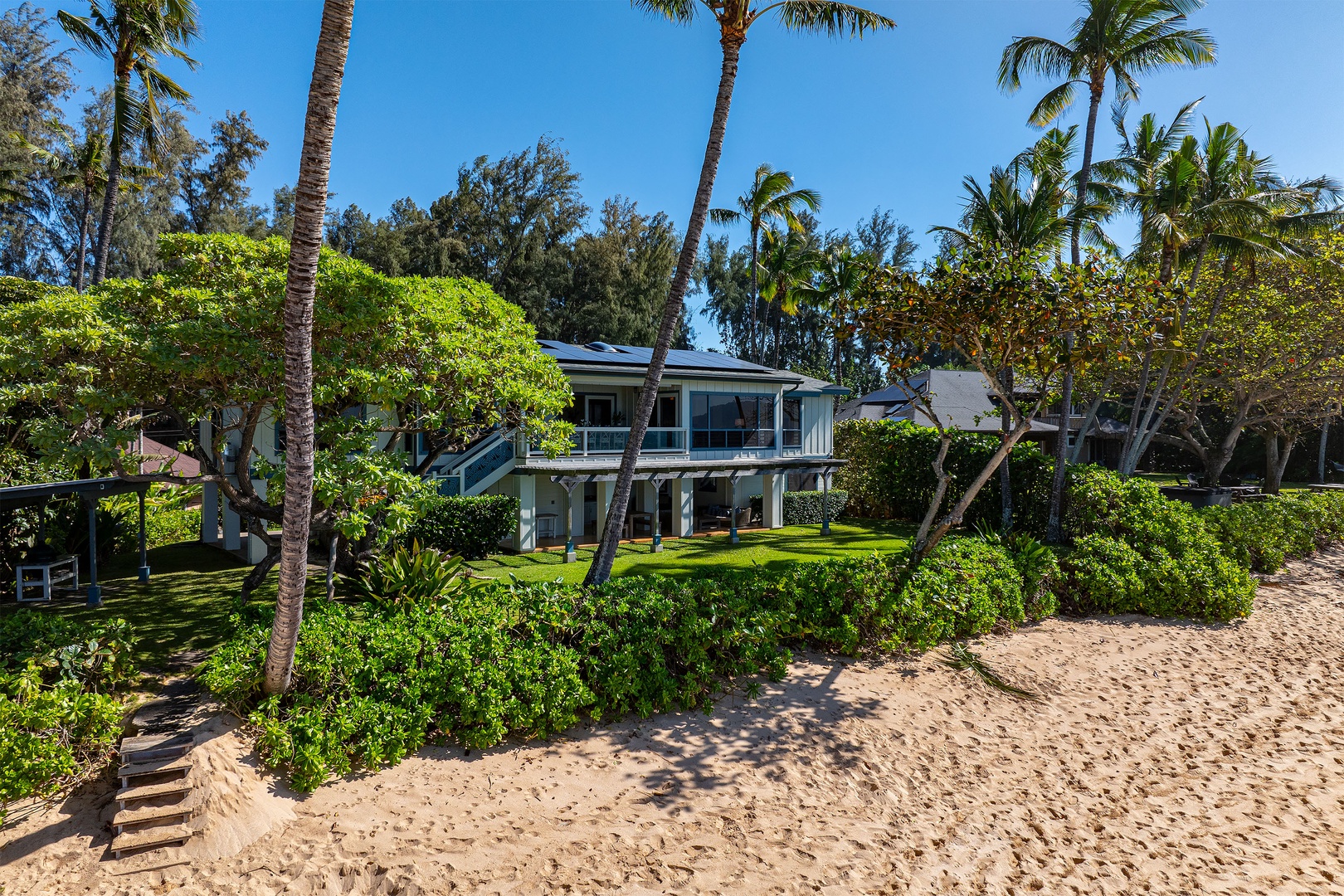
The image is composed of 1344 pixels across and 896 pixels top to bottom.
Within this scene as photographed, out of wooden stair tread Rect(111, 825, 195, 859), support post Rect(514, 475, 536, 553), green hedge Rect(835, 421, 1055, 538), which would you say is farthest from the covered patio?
wooden stair tread Rect(111, 825, 195, 859)

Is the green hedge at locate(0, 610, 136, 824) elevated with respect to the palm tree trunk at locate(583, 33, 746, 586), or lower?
lower

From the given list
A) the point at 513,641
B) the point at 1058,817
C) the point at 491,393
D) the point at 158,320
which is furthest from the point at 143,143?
the point at 1058,817

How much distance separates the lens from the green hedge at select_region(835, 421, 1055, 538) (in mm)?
17750

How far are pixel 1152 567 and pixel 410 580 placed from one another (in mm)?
13309

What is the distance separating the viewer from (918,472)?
74.6 ft

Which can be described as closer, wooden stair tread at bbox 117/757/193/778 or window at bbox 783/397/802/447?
wooden stair tread at bbox 117/757/193/778

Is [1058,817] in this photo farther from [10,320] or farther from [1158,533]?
[10,320]

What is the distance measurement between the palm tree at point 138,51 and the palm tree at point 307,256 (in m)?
11.8

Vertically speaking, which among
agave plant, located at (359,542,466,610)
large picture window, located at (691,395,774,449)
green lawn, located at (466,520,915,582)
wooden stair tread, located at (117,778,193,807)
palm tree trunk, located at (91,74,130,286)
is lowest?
wooden stair tread, located at (117,778,193,807)

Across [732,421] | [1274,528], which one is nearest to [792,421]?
[732,421]

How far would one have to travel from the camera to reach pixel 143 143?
16.2 meters

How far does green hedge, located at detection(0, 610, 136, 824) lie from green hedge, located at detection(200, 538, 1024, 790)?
1.01m

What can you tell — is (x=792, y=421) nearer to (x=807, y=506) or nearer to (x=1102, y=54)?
(x=807, y=506)

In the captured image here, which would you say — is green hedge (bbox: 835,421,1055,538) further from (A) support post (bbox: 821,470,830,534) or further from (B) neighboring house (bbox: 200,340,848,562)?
(A) support post (bbox: 821,470,830,534)
